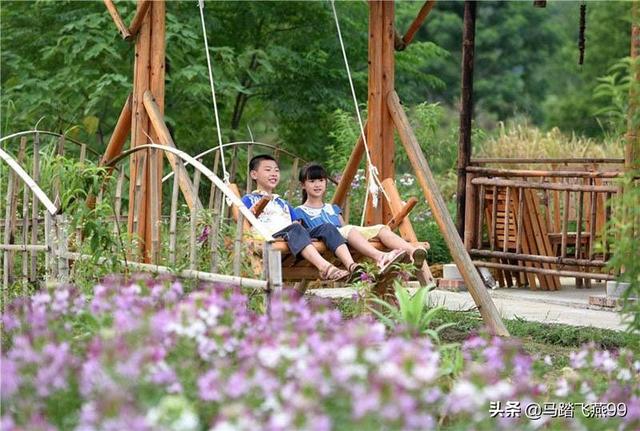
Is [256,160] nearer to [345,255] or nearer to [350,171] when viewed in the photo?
[350,171]

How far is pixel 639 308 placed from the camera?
4863mm

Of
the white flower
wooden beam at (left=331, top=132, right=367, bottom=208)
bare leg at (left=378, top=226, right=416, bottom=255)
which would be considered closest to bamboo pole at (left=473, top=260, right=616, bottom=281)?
wooden beam at (left=331, top=132, right=367, bottom=208)

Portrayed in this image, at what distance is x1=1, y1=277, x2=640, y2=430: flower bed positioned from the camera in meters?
3.16

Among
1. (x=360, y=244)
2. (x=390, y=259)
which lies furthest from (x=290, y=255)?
(x=390, y=259)

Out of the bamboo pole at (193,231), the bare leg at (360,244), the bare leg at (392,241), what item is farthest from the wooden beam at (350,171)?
the bamboo pole at (193,231)

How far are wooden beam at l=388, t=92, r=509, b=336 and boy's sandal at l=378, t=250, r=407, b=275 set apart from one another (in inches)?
17.8

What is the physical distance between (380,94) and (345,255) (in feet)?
4.88

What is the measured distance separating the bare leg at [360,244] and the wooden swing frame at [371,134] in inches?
18.3

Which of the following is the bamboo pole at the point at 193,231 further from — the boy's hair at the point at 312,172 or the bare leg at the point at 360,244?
the boy's hair at the point at 312,172

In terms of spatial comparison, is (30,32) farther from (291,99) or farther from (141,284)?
(141,284)

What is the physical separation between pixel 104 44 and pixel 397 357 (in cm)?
879

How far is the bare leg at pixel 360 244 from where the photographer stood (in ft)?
21.7

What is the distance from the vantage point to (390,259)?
21.1ft

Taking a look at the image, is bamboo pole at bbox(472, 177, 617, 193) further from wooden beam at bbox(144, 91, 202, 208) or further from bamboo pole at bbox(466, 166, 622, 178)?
wooden beam at bbox(144, 91, 202, 208)
